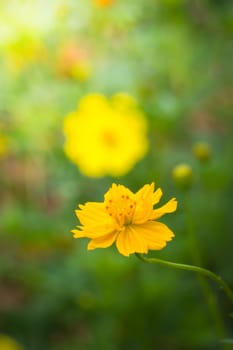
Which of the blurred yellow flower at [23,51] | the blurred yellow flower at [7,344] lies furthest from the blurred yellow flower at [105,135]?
the blurred yellow flower at [7,344]

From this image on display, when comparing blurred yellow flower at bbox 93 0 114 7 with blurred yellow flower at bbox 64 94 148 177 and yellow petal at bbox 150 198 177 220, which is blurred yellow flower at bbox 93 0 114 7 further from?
yellow petal at bbox 150 198 177 220

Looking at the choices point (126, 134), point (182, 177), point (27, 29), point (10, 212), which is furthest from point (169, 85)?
point (182, 177)

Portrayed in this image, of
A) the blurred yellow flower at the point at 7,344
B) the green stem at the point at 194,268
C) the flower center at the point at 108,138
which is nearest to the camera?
the green stem at the point at 194,268

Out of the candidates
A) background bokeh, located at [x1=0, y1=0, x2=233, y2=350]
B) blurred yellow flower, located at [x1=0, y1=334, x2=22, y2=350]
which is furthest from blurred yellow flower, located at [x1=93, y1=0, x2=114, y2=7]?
blurred yellow flower, located at [x1=0, y1=334, x2=22, y2=350]

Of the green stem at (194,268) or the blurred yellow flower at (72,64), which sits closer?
the green stem at (194,268)

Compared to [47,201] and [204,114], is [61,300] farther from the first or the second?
[204,114]

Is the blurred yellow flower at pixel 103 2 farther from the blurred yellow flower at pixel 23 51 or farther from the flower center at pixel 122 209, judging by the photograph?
the flower center at pixel 122 209
